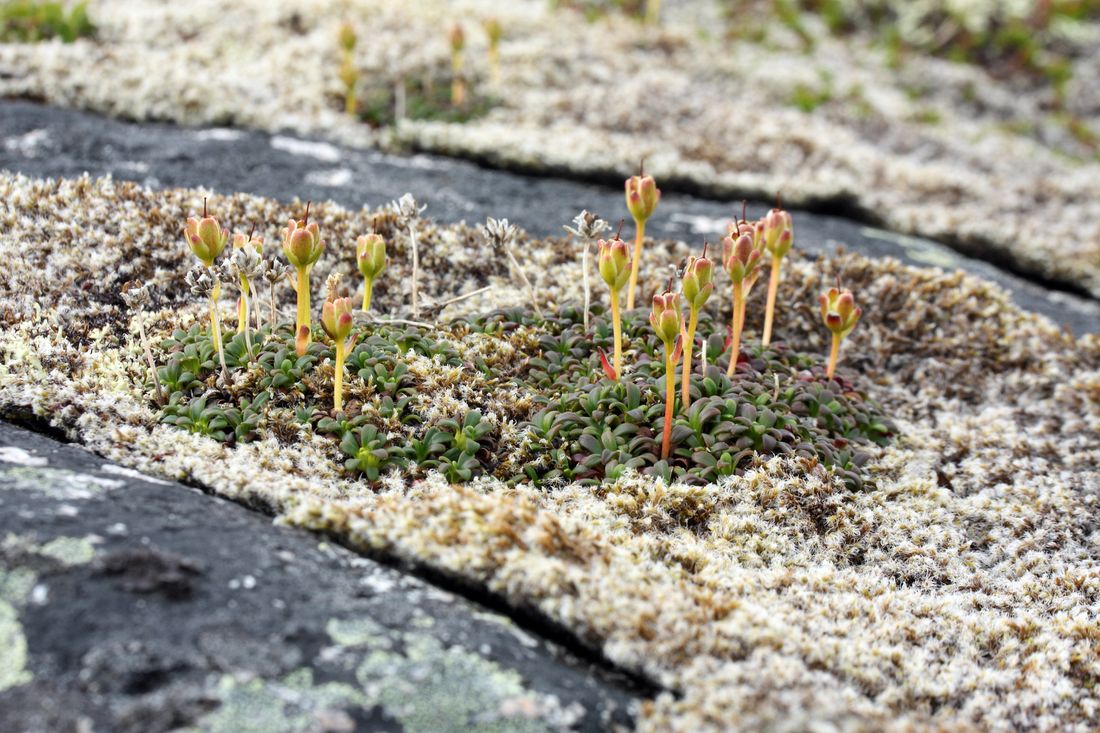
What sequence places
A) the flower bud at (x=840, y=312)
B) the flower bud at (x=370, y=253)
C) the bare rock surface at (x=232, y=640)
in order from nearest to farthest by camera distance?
the bare rock surface at (x=232, y=640) → the flower bud at (x=370, y=253) → the flower bud at (x=840, y=312)

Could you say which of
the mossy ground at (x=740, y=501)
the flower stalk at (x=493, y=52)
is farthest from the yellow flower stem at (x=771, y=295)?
the flower stalk at (x=493, y=52)

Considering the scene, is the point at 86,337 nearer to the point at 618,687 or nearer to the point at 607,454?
the point at 607,454

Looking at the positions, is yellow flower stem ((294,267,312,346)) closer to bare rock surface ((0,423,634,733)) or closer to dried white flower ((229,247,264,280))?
dried white flower ((229,247,264,280))

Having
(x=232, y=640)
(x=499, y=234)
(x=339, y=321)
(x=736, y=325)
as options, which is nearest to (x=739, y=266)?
(x=736, y=325)

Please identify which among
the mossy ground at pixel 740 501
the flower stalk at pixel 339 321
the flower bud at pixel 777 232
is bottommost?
the mossy ground at pixel 740 501

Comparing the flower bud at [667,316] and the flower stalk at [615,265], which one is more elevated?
the flower stalk at [615,265]

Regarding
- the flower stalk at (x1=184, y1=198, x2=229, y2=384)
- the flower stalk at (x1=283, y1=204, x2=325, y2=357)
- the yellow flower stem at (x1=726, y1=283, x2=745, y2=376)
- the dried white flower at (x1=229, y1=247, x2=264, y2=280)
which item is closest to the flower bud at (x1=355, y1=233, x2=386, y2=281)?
the flower stalk at (x1=283, y1=204, x2=325, y2=357)

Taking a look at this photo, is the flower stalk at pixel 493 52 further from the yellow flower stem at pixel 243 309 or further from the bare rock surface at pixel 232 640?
the bare rock surface at pixel 232 640
